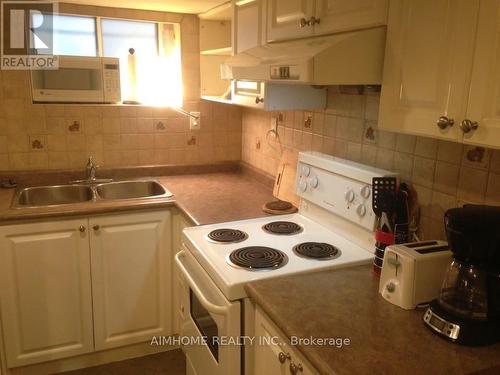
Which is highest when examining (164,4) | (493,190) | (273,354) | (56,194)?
(164,4)

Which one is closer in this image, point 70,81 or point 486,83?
point 486,83

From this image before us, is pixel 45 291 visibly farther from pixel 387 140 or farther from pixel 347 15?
pixel 347 15

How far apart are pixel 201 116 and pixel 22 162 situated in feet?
3.75

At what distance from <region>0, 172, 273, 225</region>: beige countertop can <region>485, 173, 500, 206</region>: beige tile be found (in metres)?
1.10

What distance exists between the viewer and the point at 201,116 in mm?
2908

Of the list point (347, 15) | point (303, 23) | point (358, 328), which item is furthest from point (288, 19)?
point (358, 328)

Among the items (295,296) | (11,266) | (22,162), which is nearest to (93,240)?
(11,266)

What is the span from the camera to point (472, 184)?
1.30 metres

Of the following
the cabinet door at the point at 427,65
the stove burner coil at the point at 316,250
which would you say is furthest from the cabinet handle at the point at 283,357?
the cabinet door at the point at 427,65

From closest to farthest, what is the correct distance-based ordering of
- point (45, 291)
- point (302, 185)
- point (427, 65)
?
point (427, 65) → point (302, 185) → point (45, 291)

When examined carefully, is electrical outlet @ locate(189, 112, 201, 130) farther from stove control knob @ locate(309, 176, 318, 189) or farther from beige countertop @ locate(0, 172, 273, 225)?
stove control knob @ locate(309, 176, 318, 189)

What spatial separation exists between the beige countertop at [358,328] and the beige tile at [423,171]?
1.22 ft

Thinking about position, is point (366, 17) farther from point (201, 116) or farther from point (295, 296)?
point (201, 116)

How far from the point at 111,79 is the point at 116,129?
32cm
